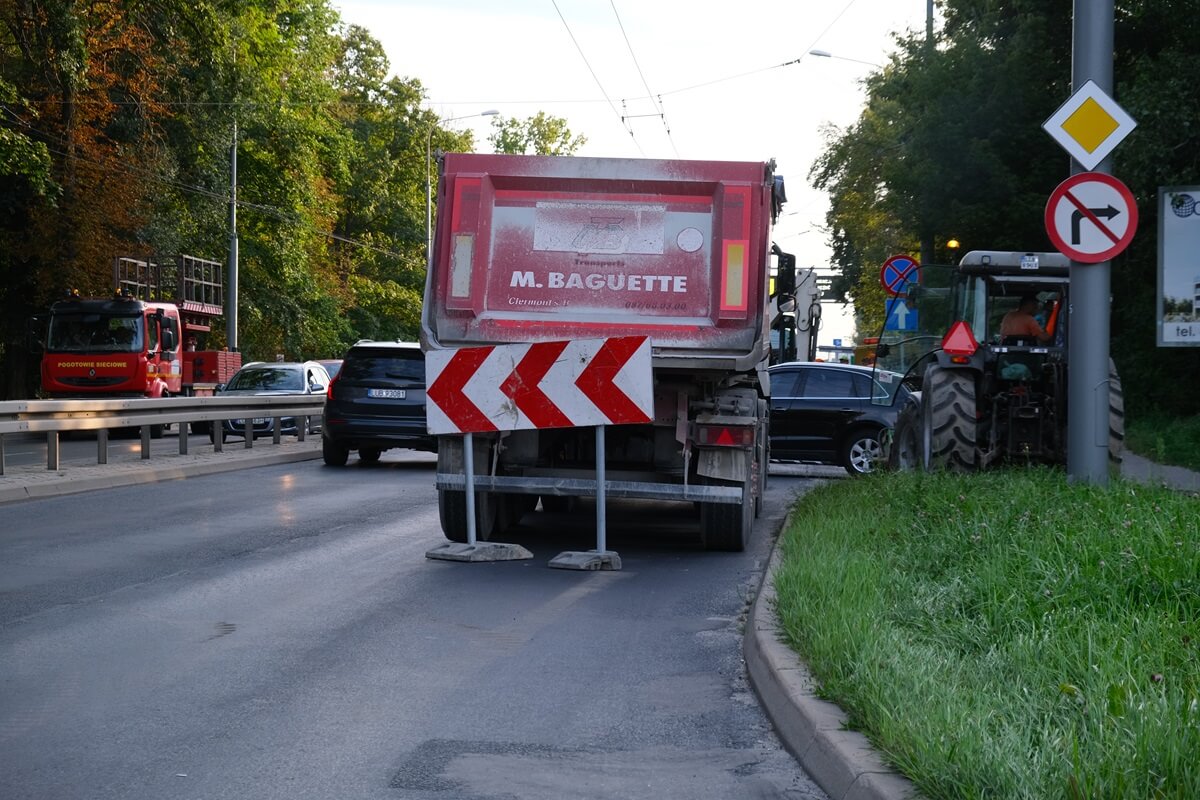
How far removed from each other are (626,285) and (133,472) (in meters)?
9.14

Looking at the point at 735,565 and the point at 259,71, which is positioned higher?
the point at 259,71

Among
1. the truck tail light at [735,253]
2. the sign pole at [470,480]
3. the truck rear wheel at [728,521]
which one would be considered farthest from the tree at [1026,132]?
the sign pole at [470,480]

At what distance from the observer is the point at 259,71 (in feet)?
145

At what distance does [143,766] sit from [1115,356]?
26.1 m

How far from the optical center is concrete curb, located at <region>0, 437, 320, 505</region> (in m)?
15.8

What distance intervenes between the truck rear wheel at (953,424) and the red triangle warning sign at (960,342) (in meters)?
0.27

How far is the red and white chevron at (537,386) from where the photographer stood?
34.4 feet

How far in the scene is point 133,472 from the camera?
18141 mm

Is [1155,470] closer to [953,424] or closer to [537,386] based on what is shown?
[953,424]

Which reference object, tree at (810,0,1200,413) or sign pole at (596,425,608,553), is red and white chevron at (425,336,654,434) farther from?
tree at (810,0,1200,413)

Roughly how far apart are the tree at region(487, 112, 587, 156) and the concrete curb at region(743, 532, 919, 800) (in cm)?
7155

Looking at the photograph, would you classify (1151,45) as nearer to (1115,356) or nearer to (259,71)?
(1115,356)

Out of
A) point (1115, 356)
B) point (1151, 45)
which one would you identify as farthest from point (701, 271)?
point (1115, 356)

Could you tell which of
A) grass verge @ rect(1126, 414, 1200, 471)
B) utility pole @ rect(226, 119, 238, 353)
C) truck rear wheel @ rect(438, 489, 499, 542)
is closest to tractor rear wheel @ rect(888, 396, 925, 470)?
truck rear wheel @ rect(438, 489, 499, 542)
